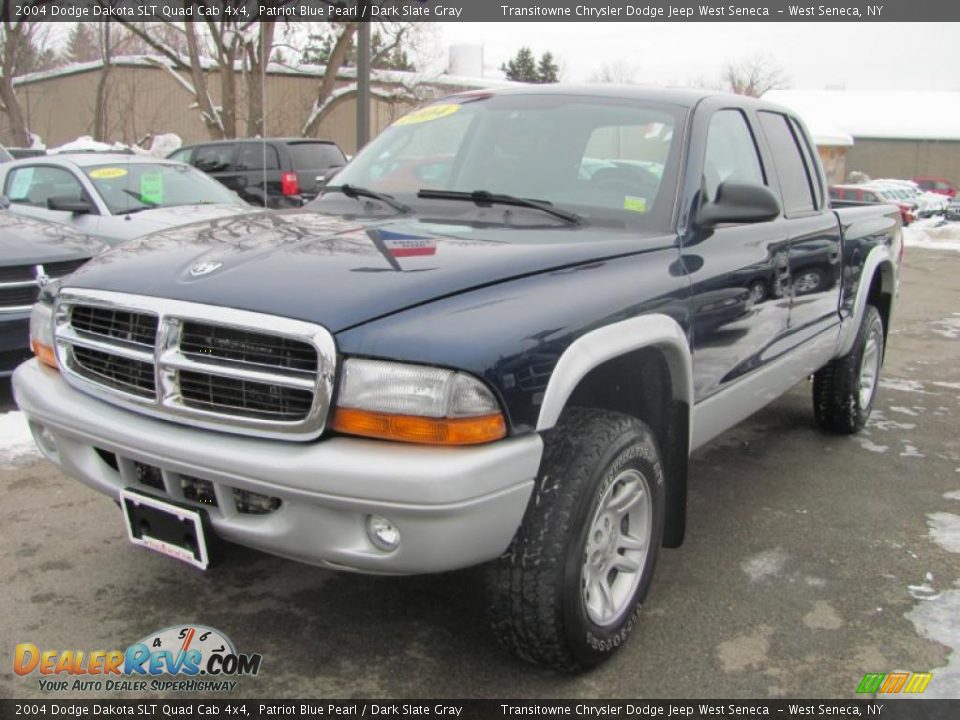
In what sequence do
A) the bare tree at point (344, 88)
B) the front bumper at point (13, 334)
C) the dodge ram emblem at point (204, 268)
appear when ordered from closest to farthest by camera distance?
the dodge ram emblem at point (204, 268), the front bumper at point (13, 334), the bare tree at point (344, 88)

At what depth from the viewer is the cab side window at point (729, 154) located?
3546 millimetres

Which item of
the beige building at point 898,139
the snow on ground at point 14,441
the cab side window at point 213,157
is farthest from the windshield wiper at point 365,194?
the beige building at point 898,139

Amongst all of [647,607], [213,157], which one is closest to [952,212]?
[213,157]

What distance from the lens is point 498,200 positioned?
3301 mm

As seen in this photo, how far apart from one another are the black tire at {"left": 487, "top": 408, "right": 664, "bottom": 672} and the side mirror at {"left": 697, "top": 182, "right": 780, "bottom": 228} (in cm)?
90

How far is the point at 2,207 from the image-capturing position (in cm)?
717

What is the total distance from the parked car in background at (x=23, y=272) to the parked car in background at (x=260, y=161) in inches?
270

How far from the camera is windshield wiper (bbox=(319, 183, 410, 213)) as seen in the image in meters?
3.42

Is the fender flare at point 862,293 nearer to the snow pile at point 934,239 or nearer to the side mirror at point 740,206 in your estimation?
the side mirror at point 740,206

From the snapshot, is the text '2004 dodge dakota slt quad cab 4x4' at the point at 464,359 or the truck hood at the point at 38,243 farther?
the truck hood at the point at 38,243

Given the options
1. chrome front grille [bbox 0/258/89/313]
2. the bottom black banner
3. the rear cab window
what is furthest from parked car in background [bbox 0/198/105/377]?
the rear cab window

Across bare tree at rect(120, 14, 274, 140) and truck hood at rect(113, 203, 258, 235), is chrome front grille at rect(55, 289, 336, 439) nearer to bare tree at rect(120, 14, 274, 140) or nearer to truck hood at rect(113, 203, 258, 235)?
truck hood at rect(113, 203, 258, 235)

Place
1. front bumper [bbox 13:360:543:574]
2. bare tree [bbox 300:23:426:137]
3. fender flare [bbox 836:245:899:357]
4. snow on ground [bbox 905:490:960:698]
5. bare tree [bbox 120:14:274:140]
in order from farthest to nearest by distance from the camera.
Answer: bare tree [bbox 300:23:426:137] < bare tree [bbox 120:14:274:140] < fender flare [bbox 836:245:899:357] < snow on ground [bbox 905:490:960:698] < front bumper [bbox 13:360:543:574]

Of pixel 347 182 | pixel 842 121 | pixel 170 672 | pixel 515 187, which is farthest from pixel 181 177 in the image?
pixel 842 121
